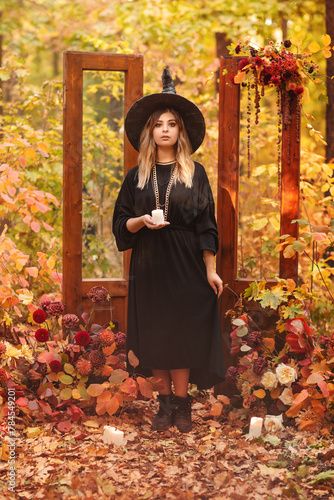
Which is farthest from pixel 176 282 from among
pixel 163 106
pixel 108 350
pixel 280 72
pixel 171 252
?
Answer: pixel 280 72

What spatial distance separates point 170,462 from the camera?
429cm

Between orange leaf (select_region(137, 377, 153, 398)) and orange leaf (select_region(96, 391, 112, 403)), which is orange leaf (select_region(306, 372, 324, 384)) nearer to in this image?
orange leaf (select_region(137, 377, 153, 398))

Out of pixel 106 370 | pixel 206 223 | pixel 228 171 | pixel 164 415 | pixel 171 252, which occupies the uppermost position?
pixel 228 171

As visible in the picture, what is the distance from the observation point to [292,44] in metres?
5.04

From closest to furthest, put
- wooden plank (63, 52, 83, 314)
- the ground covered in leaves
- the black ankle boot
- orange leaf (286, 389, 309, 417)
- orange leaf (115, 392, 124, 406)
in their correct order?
the ground covered in leaves < orange leaf (286, 389, 309, 417) < the black ankle boot < orange leaf (115, 392, 124, 406) < wooden plank (63, 52, 83, 314)

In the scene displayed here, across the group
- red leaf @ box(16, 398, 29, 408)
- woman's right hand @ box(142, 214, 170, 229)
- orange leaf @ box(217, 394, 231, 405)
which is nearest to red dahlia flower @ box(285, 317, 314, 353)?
orange leaf @ box(217, 394, 231, 405)

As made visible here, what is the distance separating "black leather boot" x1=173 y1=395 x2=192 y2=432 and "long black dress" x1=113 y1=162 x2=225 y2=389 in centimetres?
24

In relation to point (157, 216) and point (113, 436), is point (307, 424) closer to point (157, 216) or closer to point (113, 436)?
point (113, 436)

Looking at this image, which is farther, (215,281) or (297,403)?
(215,281)

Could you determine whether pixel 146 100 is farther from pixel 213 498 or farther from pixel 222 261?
pixel 213 498

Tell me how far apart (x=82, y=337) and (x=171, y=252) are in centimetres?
80

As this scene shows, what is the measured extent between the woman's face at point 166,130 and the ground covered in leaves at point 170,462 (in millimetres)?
1778

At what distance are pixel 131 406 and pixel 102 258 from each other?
2.50m

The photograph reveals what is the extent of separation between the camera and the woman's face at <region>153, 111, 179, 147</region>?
15.5 feet
